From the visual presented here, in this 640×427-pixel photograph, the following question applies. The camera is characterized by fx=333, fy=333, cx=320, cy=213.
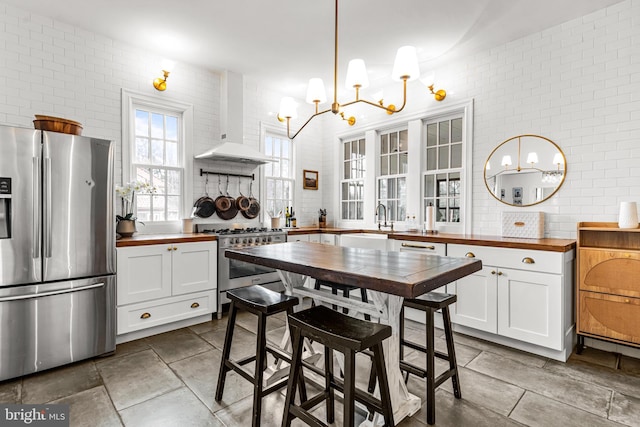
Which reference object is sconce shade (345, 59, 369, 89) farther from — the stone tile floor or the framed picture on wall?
the framed picture on wall

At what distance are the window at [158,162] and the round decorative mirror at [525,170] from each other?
12.3 feet

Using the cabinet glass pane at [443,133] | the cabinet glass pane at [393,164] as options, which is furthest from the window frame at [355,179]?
the cabinet glass pane at [443,133]

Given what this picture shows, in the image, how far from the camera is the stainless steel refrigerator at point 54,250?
2461 millimetres

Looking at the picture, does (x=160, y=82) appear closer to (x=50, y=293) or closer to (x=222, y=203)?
(x=222, y=203)

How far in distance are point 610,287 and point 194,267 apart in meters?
3.82

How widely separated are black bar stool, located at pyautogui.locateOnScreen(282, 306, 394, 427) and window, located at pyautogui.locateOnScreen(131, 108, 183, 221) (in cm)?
301

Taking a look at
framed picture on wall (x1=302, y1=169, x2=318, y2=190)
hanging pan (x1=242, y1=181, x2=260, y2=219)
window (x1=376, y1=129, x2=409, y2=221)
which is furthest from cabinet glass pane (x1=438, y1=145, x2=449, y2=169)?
hanging pan (x1=242, y1=181, x2=260, y2=219)

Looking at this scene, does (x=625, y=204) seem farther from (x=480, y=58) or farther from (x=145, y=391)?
(x=145, y=391)

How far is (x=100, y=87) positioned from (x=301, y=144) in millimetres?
2820

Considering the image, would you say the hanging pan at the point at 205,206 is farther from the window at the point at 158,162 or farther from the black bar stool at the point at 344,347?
the black bar stool at the point at 344,347

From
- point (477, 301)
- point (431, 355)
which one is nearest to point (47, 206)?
point (431, 355)

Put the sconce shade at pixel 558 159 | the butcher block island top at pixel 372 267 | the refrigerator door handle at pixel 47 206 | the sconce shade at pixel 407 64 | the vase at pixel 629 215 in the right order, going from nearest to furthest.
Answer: the butcher block island top at pixel 372 267 < the sconce shade at pixel 407 64 < the refrigerator door handle at pixel 47 206 < the vase at pixel 629 215 < the sconce shade at pixel 558 159

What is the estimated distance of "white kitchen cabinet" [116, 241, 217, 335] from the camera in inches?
123

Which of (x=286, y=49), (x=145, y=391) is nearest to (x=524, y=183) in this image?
(x=286, y=49)
